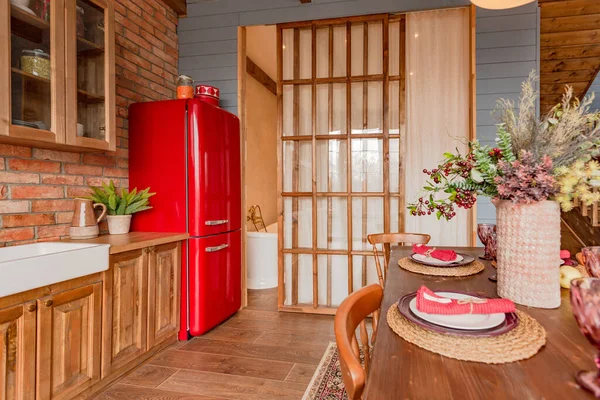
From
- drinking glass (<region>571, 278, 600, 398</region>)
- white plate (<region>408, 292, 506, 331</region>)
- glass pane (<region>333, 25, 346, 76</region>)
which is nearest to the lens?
drinking glass (<region>571, 278, 600, 398</region>)

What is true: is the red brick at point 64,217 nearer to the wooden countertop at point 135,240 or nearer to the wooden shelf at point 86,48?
the wooden countertop at point 135,240

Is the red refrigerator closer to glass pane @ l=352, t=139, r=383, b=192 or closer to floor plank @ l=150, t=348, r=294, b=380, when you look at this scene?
floor plank @ l=150, t=348, r=294, b=380

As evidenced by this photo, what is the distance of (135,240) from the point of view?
7.23 feet

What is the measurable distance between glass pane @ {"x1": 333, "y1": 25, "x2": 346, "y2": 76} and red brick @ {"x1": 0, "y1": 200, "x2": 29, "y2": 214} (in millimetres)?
2429

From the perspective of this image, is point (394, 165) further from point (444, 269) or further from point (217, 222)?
point (444, 269)

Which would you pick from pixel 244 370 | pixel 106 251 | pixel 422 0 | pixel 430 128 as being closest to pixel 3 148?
pixel 106 251

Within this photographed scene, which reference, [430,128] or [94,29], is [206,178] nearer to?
[94,29]

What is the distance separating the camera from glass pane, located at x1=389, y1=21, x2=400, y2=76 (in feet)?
10.1

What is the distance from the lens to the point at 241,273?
329cm

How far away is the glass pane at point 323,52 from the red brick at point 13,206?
2347 mm

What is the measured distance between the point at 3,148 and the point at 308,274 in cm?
232

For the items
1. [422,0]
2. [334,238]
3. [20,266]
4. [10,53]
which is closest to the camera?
[20,266]

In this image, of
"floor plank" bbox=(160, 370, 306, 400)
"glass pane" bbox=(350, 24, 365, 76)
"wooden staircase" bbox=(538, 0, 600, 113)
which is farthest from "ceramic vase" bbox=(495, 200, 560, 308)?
"wooden staircase" bbox=(538, 0, 600, 113)

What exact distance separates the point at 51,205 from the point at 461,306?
7.42 feet
